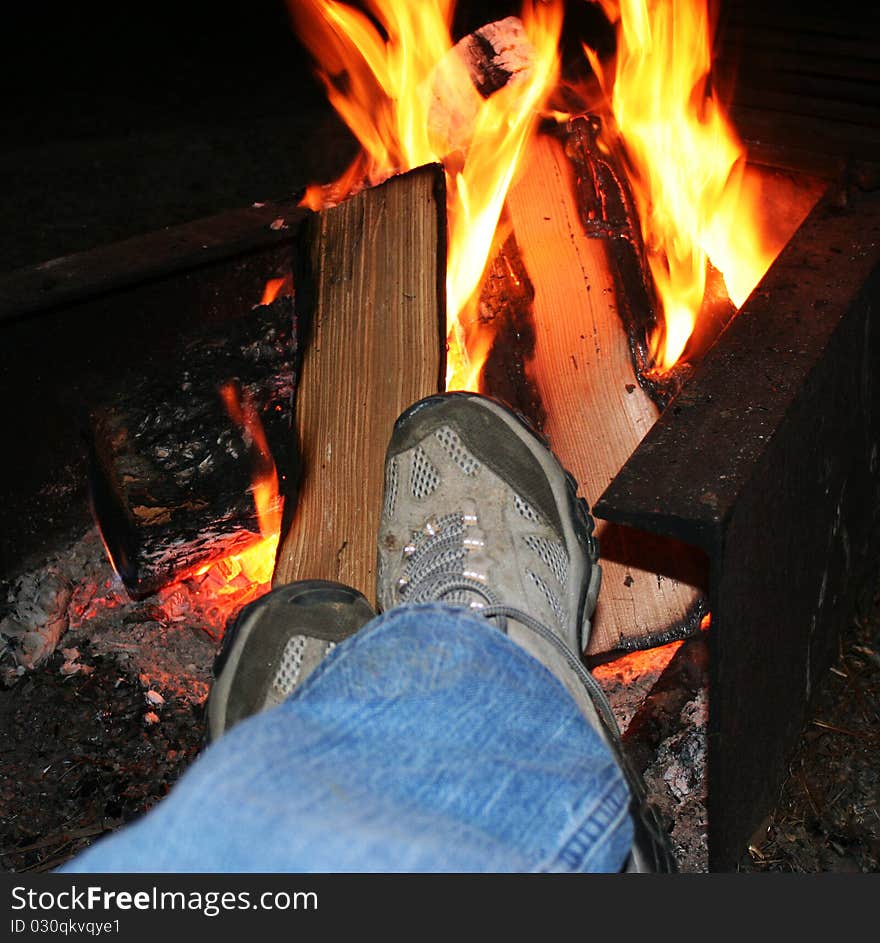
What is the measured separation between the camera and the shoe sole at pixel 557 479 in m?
1.97

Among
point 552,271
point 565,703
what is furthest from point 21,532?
point 565,703

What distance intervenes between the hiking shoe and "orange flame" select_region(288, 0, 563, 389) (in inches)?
29.0

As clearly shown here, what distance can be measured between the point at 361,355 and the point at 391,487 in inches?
16.1

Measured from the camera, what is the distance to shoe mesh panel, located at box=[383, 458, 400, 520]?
2029mm

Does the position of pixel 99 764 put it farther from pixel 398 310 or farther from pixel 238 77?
pixel 238 77

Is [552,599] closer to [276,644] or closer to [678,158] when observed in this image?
[276,644]

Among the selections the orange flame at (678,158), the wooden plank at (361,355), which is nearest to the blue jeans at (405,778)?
the wooden plank at (361,355)

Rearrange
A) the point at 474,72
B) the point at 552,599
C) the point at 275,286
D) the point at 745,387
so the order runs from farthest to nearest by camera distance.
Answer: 1. the point at 275,286
2. the point at 474,72
3. the point at 552,599
4. the point at 745,387

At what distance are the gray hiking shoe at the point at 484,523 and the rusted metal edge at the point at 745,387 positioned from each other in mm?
303

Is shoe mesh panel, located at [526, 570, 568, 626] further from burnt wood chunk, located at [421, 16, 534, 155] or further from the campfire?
burnt wood chunk, located at [421, 16, 534, 155]

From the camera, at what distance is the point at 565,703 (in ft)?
4.30

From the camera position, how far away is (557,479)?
2.03 m

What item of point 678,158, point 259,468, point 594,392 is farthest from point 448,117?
point 259,468

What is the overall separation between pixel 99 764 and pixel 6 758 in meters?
0.20
